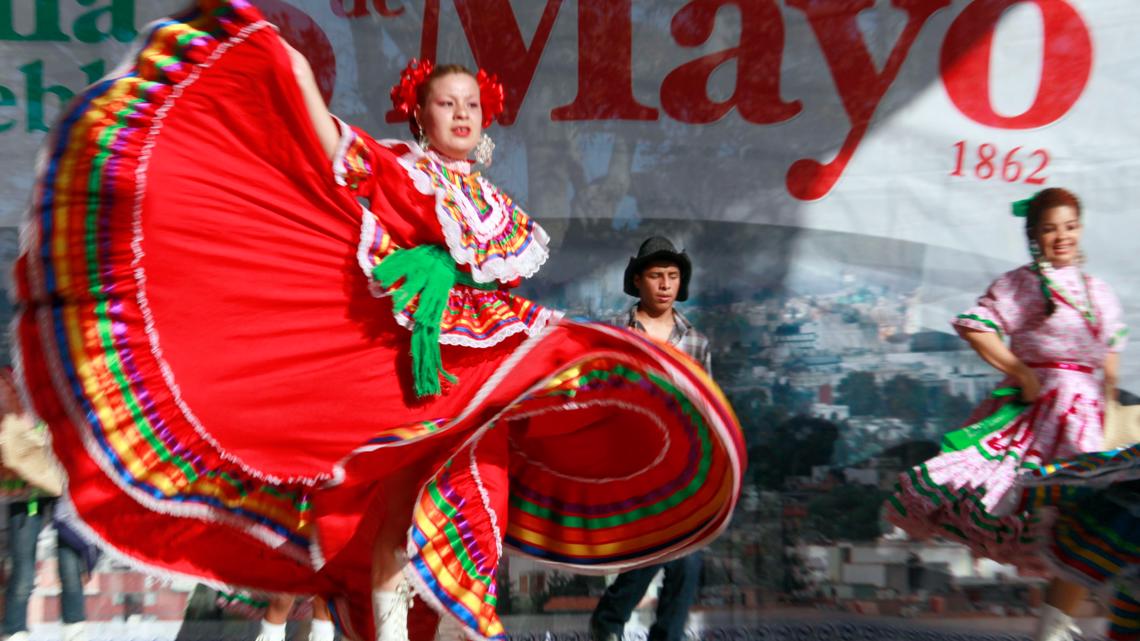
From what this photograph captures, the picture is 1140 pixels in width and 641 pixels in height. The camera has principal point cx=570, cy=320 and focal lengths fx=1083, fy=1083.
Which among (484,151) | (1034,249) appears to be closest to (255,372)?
(484,151)

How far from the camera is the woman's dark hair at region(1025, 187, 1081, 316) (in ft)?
10.7

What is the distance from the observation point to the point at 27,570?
11.1 feet

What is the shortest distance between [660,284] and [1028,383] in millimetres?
1132

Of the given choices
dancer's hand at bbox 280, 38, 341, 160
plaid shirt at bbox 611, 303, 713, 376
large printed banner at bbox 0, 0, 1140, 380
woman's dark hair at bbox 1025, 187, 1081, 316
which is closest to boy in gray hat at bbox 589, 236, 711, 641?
plaid shirt at bbox 611, 303, 713, 376

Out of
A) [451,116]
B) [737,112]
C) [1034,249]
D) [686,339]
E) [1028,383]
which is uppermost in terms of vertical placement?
[737,112]

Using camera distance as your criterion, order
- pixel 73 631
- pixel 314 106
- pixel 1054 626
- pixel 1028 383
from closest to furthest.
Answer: pixel 314 106 < pixel 1054 626 < pixel 1028 383 < pixel 73 631

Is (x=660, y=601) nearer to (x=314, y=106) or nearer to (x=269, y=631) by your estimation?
(x=269, y=631)

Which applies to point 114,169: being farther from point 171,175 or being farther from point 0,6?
point 0,6

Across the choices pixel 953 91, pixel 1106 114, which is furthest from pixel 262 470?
pixel 1106 114

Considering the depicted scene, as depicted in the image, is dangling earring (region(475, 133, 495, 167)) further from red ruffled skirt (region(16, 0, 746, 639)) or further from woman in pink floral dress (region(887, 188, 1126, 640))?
woman in pink floral dress (region(887, 188, 1126, 640))

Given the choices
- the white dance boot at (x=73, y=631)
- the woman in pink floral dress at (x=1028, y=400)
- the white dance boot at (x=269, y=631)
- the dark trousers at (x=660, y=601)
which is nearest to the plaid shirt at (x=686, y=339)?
the dark trousers at (x=660, y=601)

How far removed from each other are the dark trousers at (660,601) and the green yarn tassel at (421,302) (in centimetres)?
118

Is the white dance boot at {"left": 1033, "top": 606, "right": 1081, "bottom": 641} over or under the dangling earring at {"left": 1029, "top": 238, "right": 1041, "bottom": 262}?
under

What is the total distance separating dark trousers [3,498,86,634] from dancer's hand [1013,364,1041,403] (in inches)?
117
